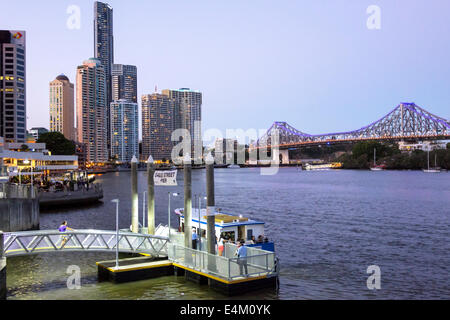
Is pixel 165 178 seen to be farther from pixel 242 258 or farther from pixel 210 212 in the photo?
pixel 242 258

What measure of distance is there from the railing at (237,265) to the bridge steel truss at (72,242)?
3.06 meters

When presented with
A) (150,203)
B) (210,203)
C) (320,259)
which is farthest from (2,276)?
(320,259)

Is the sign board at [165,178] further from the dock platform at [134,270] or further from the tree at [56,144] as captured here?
the tree at [56,144]

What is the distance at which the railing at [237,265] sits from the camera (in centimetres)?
1780

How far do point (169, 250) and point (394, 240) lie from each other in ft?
61.9

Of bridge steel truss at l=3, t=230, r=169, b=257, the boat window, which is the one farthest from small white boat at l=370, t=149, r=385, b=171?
bridge steel truss at l=3, t=230, r=169, b=257

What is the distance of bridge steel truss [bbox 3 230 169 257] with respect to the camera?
1900 centimetres

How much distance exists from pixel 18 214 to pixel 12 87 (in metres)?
126

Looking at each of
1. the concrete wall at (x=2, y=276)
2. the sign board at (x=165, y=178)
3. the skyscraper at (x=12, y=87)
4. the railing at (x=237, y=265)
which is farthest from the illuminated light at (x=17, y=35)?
the concrete wall at (x=2, y=276)

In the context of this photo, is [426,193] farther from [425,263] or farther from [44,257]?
[44,257]

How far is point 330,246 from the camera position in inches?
1188

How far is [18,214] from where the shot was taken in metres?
32.0

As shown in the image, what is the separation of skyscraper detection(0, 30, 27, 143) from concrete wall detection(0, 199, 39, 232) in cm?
11696

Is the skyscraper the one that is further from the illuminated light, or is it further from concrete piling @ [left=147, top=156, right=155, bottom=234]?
concrete piling @ [left=147, top=156, right=155, bottom=234]
